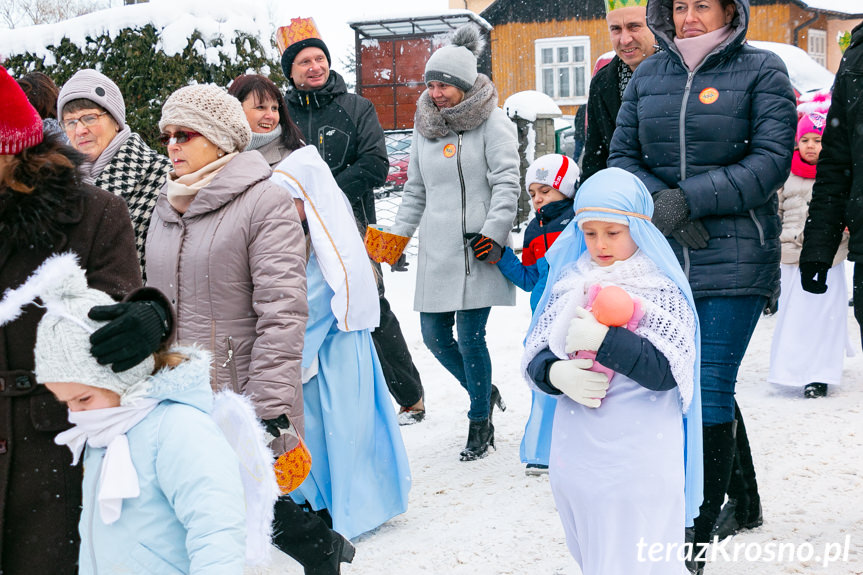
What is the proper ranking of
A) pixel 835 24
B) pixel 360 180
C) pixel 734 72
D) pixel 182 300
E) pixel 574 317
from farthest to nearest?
pixel 835 24 < pixel 360 180 < pixel 734 72 < pixel 182 300 < pixel 574 317

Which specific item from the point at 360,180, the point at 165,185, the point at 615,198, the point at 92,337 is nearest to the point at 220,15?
the point at 360,180

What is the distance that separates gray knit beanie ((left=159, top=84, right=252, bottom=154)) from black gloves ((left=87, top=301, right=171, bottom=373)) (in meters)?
1.37

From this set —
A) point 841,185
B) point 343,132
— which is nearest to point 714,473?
point 841,185

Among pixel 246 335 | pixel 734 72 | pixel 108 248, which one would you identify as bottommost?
pixel 246 335

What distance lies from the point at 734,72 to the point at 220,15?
615 centimetres

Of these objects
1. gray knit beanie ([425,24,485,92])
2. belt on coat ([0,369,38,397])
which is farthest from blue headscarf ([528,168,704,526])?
gray knit beanie ([425,24,485,92])

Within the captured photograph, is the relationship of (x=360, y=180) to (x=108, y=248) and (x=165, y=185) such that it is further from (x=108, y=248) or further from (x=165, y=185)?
(x=108, y=248)

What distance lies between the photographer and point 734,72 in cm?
356

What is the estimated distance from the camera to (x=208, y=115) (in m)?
3.35

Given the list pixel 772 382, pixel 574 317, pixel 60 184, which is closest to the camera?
pixel 60 184

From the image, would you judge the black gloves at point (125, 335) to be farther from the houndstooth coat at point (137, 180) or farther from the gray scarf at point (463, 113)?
the gray scarf at point (463, 113)

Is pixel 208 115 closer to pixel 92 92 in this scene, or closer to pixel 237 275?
pixel 237 275

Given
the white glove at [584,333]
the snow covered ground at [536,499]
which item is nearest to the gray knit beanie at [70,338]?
the white glove at [584,333]

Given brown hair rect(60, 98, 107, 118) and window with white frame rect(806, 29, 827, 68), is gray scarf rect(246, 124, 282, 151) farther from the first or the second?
window with white frame rect(806, 29, 827, 68)
